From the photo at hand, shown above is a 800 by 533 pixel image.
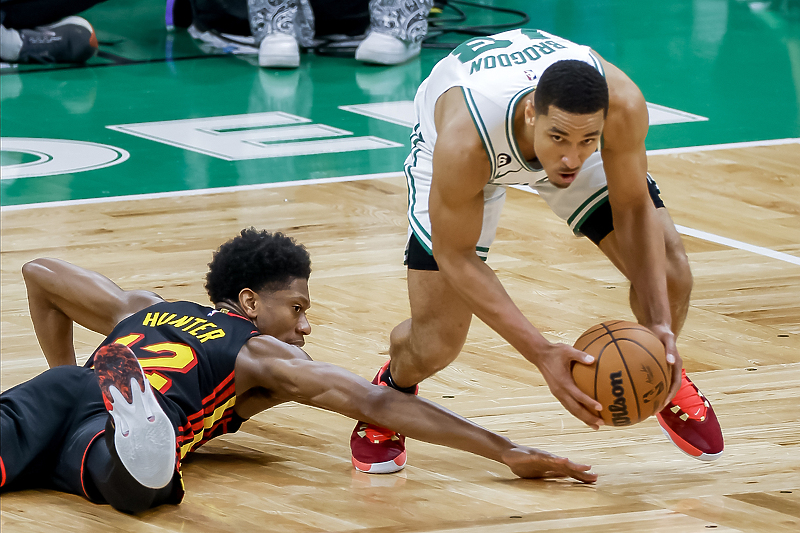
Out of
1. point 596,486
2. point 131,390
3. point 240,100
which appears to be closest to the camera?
point 131,390

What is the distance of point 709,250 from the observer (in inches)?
215

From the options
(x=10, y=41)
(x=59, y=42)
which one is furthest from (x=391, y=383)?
(x=10, y=41)

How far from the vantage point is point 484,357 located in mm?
4336

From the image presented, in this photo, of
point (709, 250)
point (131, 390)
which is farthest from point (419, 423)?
point (709, 250)

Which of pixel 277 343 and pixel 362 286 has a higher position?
pixel 277 343

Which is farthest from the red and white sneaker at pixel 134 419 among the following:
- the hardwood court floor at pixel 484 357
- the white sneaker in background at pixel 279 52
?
the white sneaker in background at pixel 279 52

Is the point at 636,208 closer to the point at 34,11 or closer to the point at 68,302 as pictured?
the point at 68,302

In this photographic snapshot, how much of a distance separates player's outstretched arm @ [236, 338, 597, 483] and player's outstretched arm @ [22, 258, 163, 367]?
542 millimetres

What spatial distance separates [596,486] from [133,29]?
9.36 metres

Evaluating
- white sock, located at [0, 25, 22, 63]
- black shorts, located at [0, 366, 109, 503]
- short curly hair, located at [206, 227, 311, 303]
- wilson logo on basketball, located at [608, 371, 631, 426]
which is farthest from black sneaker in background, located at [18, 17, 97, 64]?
wilson logo on basketball, located at [608, 371, 631, 426]

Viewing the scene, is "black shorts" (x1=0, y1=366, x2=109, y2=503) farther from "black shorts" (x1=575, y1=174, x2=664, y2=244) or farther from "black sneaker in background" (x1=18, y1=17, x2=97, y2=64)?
"black sneaker in background" (x1=18, y1=17, x2=97, y2=64)

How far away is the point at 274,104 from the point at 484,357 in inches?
183

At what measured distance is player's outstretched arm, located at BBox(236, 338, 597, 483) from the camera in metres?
3.24

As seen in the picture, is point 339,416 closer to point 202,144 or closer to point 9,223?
point 9,223
